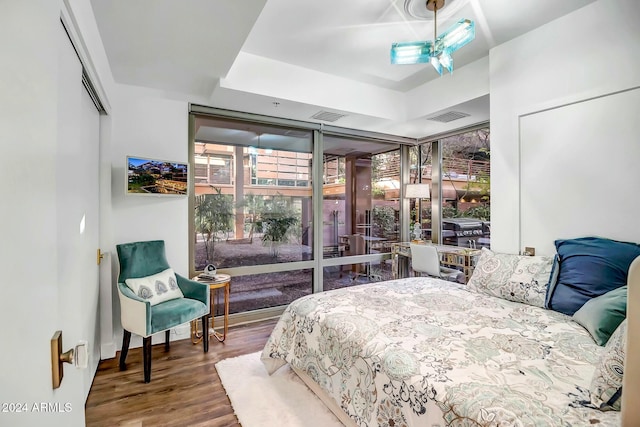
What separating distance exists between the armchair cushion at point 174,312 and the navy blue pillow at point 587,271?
2.84 m

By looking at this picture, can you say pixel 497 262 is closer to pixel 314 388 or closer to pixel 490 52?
pixel 314 388

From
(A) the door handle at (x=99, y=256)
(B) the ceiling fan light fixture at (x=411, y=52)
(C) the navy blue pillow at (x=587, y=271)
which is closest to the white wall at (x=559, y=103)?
(C) the navy blue pillow at (x=587, y=271)

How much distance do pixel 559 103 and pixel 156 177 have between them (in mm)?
3685

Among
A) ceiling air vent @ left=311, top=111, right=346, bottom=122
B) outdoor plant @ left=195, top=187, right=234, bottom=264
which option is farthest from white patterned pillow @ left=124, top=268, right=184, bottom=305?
ceiling air vent @ left=311, top=111, right=346, bottom=122

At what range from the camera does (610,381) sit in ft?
3.55

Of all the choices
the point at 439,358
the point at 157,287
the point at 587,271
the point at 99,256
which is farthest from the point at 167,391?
the point at 587,271

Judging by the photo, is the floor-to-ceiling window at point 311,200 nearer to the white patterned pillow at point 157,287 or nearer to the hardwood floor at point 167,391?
the white patterned pillow at point 157,287

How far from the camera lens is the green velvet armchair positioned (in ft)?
7.71

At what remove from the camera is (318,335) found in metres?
1.98

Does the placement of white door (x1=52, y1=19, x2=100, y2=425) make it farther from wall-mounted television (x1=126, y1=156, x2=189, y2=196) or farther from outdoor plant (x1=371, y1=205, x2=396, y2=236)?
outdoor plant (x1=371, y1=205, x2=396, y2=236)

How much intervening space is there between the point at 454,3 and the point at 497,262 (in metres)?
2.12

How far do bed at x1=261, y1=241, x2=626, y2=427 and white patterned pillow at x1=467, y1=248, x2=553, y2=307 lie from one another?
0.06 metres

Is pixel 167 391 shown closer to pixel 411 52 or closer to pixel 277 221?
pixel 277 221

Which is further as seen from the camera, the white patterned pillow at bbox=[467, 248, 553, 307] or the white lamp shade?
the white lamp shade
